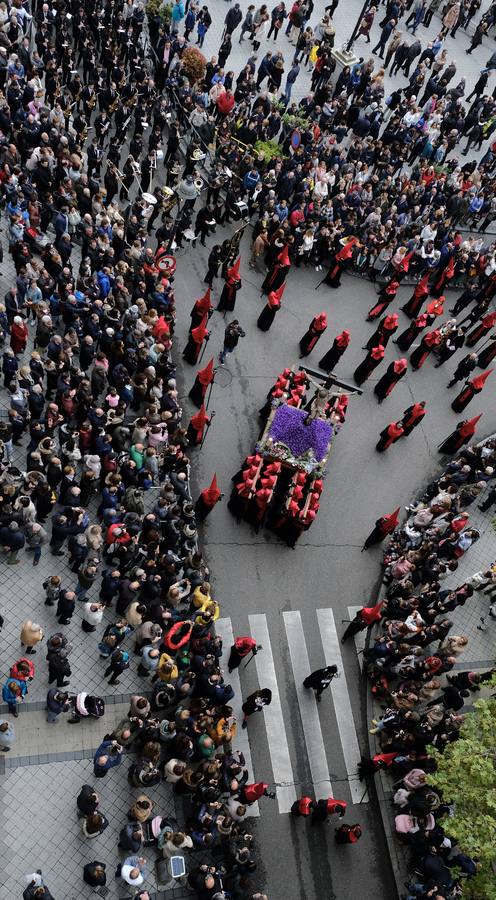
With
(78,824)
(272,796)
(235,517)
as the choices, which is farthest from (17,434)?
(272,796)

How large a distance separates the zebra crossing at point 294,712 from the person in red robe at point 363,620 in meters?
0.38

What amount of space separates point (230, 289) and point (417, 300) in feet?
22.9

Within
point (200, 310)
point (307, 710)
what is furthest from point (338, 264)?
point (307, 710)

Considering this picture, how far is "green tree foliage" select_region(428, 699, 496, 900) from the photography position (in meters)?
13.6

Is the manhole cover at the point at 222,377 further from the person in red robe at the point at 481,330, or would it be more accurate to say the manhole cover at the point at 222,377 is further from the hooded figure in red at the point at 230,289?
the person in red robe at the point at 481,330

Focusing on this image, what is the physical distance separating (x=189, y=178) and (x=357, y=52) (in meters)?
18.0

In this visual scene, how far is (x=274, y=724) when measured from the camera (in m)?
18.5

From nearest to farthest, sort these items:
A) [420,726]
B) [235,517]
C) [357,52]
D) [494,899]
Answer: [494,899], [420,726], [235,517], [357,52]

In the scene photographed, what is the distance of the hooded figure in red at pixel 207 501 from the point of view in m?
19.7

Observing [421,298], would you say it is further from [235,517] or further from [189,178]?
[235,517]

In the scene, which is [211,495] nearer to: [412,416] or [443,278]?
[412,416]

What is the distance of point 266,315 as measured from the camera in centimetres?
2548

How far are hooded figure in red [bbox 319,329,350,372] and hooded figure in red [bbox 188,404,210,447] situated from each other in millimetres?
5159

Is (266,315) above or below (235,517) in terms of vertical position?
above
